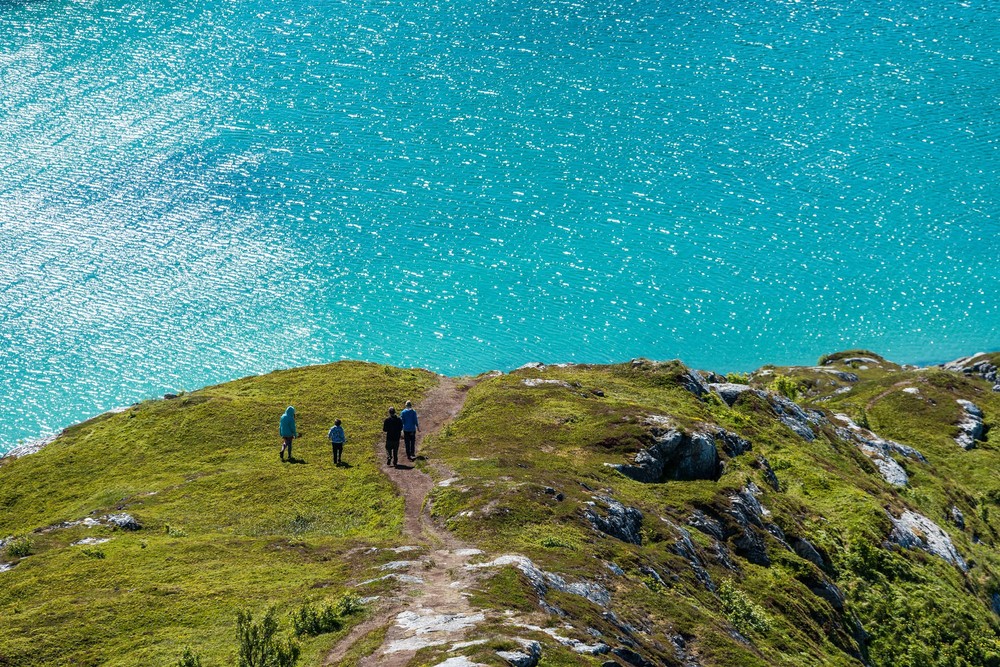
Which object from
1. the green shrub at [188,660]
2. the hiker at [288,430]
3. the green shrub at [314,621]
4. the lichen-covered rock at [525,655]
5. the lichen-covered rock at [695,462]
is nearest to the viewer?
the lichen-covered rock at [525,655]

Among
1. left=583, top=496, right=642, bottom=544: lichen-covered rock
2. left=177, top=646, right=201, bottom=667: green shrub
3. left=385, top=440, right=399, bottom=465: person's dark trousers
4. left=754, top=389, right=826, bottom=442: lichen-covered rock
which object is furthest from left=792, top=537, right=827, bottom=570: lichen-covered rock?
left=177, top=646, right=201, bottom=667: green shrub

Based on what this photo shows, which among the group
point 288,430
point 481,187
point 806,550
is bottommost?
point 806,550

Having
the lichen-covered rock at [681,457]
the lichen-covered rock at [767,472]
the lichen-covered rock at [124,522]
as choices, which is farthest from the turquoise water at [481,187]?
the lichen-covered rock at [124,522]

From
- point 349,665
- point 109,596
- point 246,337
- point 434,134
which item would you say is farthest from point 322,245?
point 349,665

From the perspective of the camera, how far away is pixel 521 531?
143 feet

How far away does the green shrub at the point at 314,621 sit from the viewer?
107 ft

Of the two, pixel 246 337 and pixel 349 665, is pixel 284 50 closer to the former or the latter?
pixel 246 337

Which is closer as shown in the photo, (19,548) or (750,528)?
(19,548)

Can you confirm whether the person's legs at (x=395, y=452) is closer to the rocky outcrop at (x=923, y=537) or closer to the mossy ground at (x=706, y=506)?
the mossy ground at (x=706, y=506)

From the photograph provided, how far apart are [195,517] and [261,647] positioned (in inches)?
808

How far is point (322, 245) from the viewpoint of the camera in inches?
5369

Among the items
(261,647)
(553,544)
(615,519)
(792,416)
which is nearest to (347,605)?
(261,647)

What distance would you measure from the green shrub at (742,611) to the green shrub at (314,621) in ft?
66.7

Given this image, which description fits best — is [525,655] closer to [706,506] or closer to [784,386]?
[706,506]
